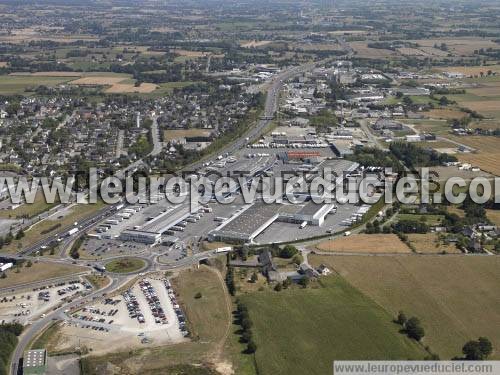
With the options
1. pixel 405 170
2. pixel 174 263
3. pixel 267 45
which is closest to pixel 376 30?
pixel 267 45

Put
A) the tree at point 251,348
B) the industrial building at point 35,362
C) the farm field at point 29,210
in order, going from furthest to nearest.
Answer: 1. the farm field at point 29,210
2. the tree at point 251,348
3. the industrial building at point 35,362

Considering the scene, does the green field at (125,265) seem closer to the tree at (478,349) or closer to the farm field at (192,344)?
the farm field at (192,344)

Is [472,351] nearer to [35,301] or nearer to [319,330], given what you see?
[319,330]

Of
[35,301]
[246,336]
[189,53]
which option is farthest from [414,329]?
[189,53]

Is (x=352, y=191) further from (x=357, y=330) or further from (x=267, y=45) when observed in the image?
(x=267, y=45)

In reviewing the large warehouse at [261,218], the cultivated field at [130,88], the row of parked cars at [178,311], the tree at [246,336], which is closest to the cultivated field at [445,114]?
the large warehouse at [261,218]

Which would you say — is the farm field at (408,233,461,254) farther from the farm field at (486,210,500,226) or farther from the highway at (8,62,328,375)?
the highway at (8,62,328,375)

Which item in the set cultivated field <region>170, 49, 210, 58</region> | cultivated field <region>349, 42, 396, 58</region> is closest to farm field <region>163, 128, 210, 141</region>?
cultivated field <region>170, 49, 210, 58</region>
